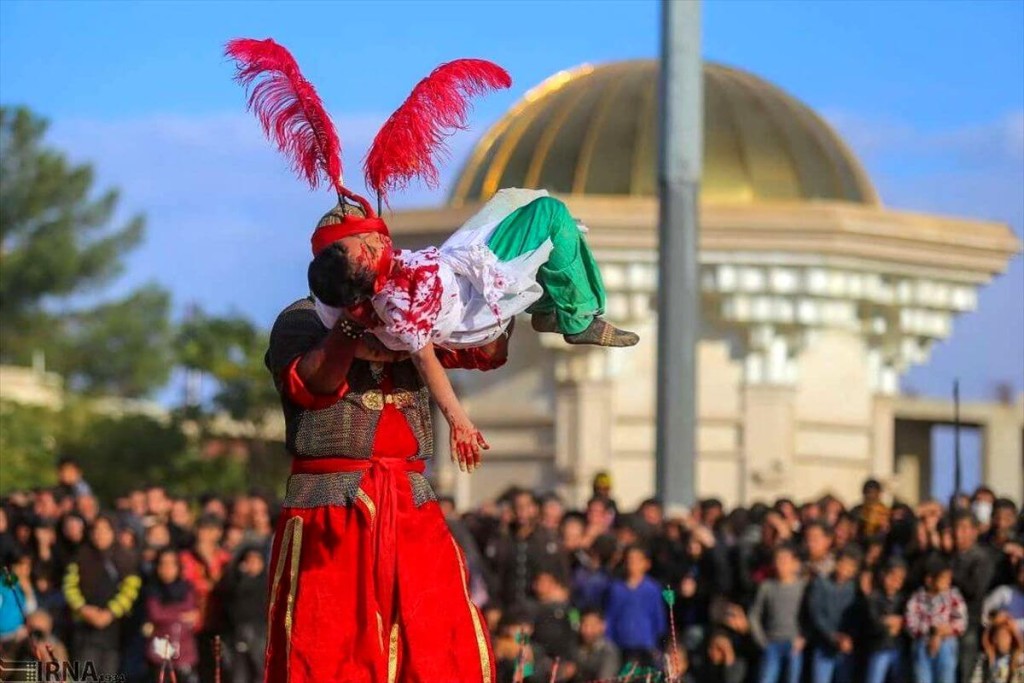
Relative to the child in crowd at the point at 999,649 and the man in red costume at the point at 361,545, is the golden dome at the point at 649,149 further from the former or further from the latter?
the man in red costume at the point at 361,545

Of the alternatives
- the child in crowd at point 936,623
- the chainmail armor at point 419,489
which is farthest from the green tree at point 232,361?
the chainmail armor at point 419,489

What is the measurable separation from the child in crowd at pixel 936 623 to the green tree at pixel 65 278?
45.6 ft

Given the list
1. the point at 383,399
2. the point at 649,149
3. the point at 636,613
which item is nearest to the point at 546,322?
the point at 383,399

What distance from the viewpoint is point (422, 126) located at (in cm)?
863

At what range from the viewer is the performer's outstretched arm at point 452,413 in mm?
8141

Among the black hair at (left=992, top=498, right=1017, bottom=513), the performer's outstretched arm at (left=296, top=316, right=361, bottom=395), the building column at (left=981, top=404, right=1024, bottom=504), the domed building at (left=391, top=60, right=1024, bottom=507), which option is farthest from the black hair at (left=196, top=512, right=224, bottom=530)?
the building column at (left=981, top=404, right=1024, bottom=504)

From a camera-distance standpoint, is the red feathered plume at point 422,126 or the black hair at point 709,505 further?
the black hair at point 709,505

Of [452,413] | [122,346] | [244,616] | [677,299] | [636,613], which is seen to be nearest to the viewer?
[452,413]

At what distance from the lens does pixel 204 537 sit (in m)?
16.4

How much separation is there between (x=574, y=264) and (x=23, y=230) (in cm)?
3009

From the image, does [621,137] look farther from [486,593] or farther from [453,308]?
[453,308]

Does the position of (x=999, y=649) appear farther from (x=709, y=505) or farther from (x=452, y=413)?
(x=452, y=413)

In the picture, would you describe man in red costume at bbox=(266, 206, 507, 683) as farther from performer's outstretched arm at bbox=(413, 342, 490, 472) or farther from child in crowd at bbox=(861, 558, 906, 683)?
child in crowd at bbox=(861, 558, 906, 683)

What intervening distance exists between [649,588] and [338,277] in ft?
25.5
